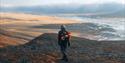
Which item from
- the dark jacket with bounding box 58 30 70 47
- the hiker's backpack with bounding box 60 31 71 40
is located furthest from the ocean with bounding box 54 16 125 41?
the hiker's backpack with bounding box 60 31 71 40

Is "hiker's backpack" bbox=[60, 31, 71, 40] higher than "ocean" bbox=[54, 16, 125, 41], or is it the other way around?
"hiker's backpack" bbox=[60, 31, 71, 40]

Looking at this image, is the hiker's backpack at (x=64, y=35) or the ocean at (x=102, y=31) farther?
the ocean at (x=102, y=31)

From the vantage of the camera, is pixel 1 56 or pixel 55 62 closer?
pixel 55 62

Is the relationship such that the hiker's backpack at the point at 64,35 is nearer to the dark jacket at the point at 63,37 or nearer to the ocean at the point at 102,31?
the dark jacket at the point at 63,37

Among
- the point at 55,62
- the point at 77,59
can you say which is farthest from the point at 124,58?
the point at 55,62

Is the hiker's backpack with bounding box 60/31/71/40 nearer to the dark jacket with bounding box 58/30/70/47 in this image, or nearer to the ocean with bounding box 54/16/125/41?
the dark jacket with bounding box 58/30/70/47

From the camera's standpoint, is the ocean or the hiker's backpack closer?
the hiker's backpack

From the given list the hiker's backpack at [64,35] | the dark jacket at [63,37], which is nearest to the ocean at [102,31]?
the dark jacket at [63,37]

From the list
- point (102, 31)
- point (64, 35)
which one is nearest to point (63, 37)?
point (64, 35)

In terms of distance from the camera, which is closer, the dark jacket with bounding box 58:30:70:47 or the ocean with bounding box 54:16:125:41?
the dark jacket with bounding box 58:30:70:47

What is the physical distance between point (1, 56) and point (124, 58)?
916 cm

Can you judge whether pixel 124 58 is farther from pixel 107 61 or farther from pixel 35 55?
pixel 35 55

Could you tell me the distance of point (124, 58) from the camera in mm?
29594

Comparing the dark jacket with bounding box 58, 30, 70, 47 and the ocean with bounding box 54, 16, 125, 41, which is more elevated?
the dark jacket with bounding box 58, 30, 70, 47
